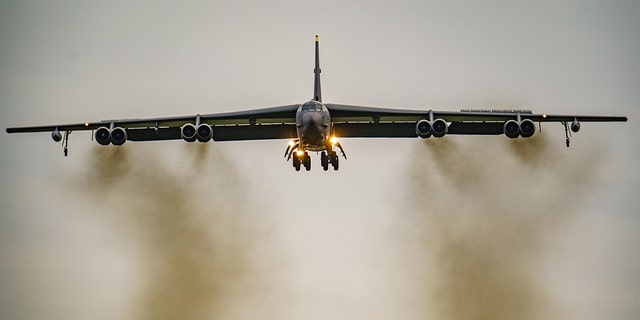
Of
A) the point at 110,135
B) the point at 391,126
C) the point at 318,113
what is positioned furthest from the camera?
the point at 391,126

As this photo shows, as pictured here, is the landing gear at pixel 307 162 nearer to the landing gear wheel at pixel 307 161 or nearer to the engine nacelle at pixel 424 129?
the landing gear wheel at pixel 307 161

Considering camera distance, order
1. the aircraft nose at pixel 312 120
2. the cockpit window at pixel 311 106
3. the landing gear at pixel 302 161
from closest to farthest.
A: the aircraft nose at pixel 312 120 → the cockpit window at pixel 311 106 → the landing gear at pixel 302 161

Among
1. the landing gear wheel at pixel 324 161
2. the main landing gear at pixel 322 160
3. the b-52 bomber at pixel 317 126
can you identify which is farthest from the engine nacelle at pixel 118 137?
the landing gear wheel at pixel 324 161

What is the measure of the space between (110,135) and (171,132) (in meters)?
4.11

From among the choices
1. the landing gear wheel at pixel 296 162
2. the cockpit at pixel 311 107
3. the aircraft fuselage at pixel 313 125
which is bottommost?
the landing gear wheel at pixel 296 162

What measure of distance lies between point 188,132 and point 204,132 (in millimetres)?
630

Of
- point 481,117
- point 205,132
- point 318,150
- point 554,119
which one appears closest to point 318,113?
point 318,150

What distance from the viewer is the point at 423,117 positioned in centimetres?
4022

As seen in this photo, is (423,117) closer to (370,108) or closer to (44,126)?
(370,108)

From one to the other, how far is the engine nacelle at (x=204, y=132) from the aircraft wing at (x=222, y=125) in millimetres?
1070

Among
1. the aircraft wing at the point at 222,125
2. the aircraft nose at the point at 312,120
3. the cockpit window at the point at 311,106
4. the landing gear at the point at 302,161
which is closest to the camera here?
the aircraft nose at the point at 312,120

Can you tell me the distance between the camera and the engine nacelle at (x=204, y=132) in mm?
38719

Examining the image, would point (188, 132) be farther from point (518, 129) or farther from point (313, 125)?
point (518, 129)

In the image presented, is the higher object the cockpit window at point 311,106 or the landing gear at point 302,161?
the cockpit window at point 311,106
